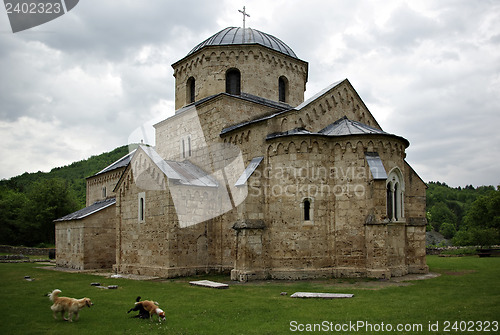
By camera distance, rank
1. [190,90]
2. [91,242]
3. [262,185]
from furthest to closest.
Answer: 1. [91,242]
2. [190,90]
3. [262,185]

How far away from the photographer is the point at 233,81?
2327 centimetres

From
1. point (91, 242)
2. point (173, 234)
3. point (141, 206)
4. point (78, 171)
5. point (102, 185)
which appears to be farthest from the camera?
point (78, 171)

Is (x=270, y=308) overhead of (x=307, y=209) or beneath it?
beneath

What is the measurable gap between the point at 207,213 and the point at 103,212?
9209 mm

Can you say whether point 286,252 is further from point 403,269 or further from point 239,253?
point 403,269

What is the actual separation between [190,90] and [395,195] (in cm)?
1338

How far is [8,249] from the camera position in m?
40.2

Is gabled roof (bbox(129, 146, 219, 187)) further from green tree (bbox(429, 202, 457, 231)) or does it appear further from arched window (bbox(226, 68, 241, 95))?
green tree (bbox(429, 202, 457, 231))

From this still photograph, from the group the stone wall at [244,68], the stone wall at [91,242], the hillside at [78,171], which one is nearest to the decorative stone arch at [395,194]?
the stone wall at [244,68]

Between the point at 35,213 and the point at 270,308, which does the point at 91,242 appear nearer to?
the point at 270,308

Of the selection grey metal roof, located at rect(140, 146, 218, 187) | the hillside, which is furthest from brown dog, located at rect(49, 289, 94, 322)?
the hillside

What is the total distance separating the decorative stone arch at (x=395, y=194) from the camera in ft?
59.4

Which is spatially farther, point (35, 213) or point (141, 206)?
point (35, 213)

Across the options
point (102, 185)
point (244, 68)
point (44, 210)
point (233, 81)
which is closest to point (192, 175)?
point (233, 81)
